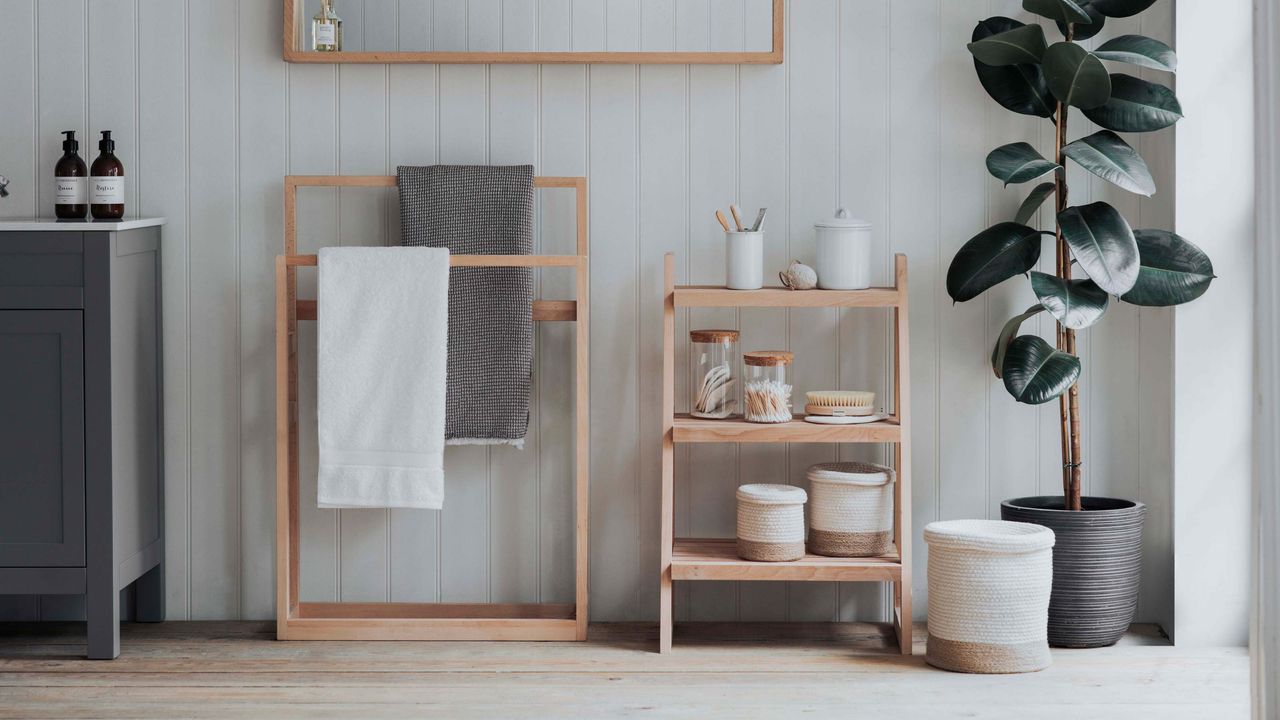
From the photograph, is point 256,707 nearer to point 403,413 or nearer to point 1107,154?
point 403,413

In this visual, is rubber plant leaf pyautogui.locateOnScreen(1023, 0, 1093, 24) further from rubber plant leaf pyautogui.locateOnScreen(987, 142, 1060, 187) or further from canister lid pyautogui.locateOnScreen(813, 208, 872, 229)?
canister lid pyautogui.locateOnScreen(813, 208, 872, 229)

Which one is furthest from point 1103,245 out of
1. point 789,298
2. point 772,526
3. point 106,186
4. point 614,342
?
point 106,186

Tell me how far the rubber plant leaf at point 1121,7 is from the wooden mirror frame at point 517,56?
66 centimetres

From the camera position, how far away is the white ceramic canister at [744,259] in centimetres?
264

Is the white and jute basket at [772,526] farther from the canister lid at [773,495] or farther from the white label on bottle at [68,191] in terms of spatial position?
the white label on bottle at [68,191]

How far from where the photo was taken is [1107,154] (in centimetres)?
249

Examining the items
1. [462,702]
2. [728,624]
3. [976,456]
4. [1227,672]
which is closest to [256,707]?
[462,702]

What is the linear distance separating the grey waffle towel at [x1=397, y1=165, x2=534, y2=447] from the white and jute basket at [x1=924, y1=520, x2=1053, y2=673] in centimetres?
95

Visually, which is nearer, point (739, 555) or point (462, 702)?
point (462, 702)

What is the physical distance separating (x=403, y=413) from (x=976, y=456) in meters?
1.28

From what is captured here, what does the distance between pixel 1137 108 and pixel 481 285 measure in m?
1.38

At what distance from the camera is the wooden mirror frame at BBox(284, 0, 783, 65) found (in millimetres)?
2771

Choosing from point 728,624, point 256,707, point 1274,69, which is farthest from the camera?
point 728,624

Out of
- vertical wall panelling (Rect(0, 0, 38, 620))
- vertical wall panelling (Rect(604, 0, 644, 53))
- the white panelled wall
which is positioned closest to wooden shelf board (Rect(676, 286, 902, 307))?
the white panelled wall
